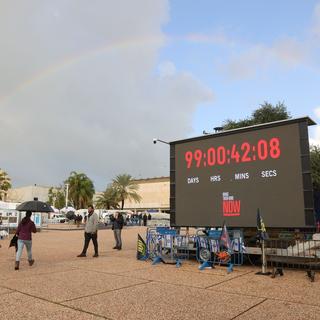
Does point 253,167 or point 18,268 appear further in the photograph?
point 253,167

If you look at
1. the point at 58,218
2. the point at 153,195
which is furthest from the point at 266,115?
the point at 153,195

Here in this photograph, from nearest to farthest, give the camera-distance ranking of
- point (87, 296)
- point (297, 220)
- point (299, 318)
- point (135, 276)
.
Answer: point (299, 318) < point (87, 296) < point (135, 276) < point (297, 220)

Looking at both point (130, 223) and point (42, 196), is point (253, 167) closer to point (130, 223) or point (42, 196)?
point (130, 223)

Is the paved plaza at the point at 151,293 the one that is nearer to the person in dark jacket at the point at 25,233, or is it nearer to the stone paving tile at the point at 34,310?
the stone paving tile at the point at 34,310

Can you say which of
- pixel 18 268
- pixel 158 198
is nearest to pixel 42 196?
pixel 158 198

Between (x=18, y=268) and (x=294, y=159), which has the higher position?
(x=294, y=159)

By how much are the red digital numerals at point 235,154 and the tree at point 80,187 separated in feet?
200

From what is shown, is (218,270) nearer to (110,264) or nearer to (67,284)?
(110,264)

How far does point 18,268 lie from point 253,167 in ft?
23.5

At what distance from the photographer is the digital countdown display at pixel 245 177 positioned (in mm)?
10172

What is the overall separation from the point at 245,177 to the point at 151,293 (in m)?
5.11

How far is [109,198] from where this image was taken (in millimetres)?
76375

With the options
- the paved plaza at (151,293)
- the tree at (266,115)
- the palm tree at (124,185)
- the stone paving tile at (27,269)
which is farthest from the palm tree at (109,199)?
the paved plaza at (151,293)

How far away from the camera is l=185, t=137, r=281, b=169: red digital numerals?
10.8m
